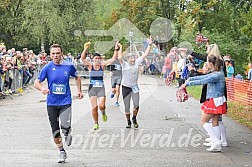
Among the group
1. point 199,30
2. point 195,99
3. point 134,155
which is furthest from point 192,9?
point 134,155

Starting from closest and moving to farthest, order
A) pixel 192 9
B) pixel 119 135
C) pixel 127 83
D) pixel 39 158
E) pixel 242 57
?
1. pixel 39 158
2. pixel 119 135
3. pixel 127 83
4. pixel 242 57
5. pixel 192 9

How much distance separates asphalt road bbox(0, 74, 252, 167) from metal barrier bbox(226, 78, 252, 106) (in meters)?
2.88

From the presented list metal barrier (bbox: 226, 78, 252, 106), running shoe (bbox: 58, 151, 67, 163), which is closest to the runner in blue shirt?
running shoe (bbox: 58, 151, 67, 163)

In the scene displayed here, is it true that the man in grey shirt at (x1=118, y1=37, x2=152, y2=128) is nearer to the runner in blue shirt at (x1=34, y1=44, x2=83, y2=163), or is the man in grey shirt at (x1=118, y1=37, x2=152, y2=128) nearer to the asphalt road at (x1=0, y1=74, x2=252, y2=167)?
the asphalt road at (x1=0, y1=74, x2=252, y2=167)

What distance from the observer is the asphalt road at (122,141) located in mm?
8523

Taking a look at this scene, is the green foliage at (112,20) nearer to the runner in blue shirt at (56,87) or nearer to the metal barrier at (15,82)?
the metal barrier at (15,82)

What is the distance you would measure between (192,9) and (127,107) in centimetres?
2817

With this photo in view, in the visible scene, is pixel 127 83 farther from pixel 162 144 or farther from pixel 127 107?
pixel 162 144

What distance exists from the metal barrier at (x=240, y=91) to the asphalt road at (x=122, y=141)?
288 cm

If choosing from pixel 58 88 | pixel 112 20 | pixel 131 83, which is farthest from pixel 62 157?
pixel 112 20

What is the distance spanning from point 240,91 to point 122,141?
32.5 ft

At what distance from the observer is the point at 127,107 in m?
12.3

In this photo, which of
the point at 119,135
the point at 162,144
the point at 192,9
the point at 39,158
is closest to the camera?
the point at 39,158

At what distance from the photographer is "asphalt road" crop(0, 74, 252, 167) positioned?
8523 mm
